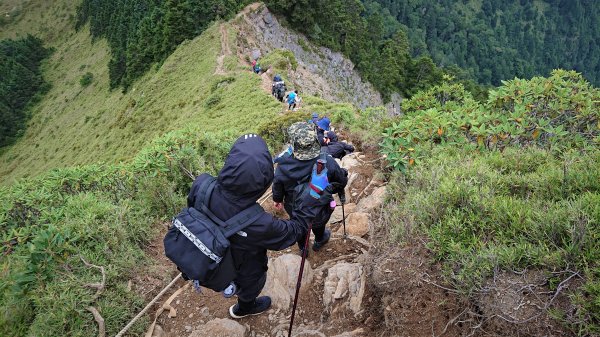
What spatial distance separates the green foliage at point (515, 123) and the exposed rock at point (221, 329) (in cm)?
336

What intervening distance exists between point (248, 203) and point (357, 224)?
106 inches

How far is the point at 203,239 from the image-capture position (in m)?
3.60

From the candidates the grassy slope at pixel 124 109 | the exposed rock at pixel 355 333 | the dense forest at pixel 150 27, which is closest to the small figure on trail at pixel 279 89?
the grassy slope at pixel 124 109

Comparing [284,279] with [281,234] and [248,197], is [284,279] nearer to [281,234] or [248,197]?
[281,234]

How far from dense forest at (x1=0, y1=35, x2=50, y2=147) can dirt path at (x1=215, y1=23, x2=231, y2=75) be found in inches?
1689

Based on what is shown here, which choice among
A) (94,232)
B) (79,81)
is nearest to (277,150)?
(94,232)

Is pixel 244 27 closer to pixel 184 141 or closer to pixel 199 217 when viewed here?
pixel 184 141

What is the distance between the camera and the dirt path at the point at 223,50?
3015 centimetres

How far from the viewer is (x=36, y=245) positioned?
189 inches

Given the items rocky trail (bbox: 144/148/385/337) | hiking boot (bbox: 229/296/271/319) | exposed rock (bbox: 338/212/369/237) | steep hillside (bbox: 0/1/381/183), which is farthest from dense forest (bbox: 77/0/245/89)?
hiking boot (bbox: 229/296/271/319)

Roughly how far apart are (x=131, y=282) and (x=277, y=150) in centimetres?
658

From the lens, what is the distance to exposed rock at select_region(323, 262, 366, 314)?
4625 millimetres

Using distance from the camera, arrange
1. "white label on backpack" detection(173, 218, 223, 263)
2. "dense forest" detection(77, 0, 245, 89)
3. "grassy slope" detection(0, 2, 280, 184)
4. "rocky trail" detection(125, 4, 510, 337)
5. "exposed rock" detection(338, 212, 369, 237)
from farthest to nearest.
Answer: "dense forest" detection(77, 0, 245, 89) → "grassy slope" detection(0, 2, 280, 184) → "exposed rock" detection(338, 212, 369, 237) → "rocky trail" detection(125, 4, 510, 337) → "white label on backpack" detection(173, 218, 223, 263)

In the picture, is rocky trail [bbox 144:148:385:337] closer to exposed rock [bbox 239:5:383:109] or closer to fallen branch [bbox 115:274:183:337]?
fallen branch [bbox 115:274:183:337]
